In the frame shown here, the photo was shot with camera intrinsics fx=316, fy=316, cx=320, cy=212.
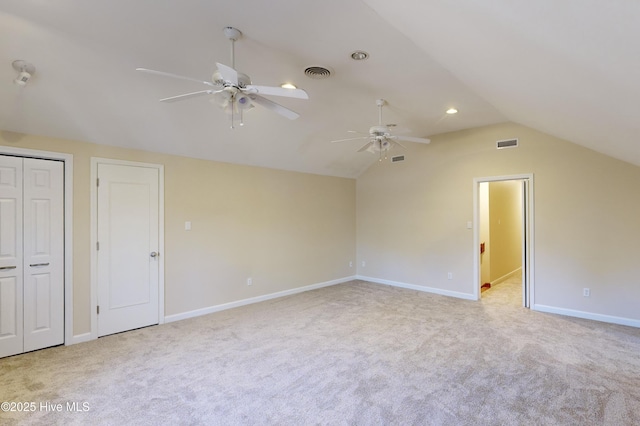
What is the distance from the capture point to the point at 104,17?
→ 236cm

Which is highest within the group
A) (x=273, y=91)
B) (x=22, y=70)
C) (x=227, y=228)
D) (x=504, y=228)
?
(x=22, y=70)

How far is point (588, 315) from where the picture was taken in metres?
4.46

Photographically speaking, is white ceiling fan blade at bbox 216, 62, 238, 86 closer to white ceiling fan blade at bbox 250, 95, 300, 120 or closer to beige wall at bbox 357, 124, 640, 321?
white ceiling fan blade at bbox 250, 95, 300, 120

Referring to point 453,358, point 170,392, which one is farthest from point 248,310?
point 453,358

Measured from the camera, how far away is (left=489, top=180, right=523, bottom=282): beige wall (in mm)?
6508

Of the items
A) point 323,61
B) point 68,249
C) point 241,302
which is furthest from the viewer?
point 241,302

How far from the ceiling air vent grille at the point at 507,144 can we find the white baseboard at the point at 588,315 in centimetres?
255

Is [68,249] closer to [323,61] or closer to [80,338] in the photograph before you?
[80,338]

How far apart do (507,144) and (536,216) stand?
1.23 meters

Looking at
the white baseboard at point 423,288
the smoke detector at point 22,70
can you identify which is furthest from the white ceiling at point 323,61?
the white baseboard at point 423,288

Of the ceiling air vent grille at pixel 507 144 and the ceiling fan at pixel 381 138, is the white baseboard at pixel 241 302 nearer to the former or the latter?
the ceiling fan at pixel 381 138

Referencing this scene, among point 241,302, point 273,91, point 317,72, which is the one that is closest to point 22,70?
point 273,91

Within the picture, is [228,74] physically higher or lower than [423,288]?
higher

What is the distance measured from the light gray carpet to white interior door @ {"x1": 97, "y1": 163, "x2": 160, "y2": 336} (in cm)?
29
